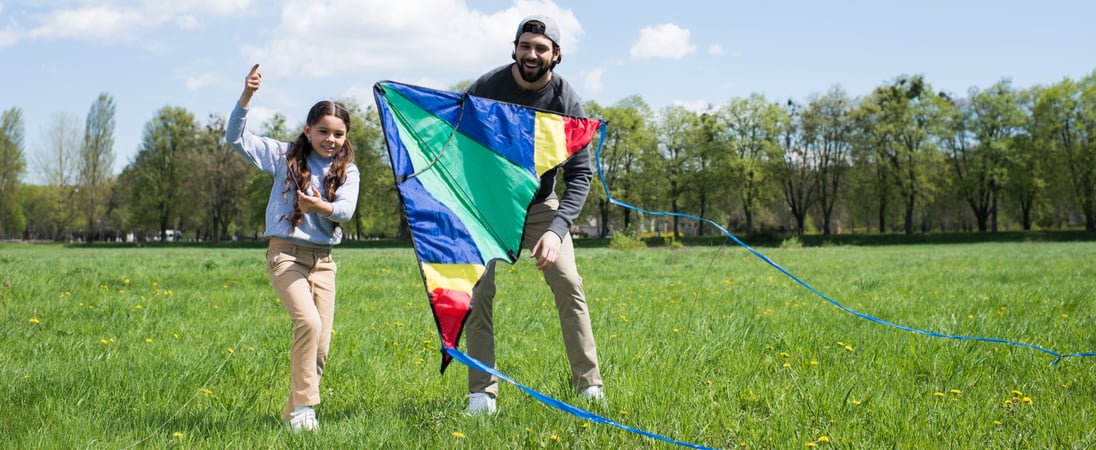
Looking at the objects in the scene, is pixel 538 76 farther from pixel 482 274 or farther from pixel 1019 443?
pixel 1019 443

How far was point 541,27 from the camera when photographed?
385cm

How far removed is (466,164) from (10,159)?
69582 millimetres

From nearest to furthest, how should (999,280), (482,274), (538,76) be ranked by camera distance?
(482,274), (538,76), (999,280)

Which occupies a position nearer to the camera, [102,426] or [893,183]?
[102,426]

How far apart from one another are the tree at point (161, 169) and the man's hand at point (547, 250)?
209 feet

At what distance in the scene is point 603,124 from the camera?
163 inches

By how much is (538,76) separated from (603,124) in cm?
47

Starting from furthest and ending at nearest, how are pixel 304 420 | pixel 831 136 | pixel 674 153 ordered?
pixel 674 153
pixel 831 136
pixel 304 420

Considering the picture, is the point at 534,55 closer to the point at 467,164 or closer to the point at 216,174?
the point at 467,164

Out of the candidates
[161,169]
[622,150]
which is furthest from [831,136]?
[161,169]

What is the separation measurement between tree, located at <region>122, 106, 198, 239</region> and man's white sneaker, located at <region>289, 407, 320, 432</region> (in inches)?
2488

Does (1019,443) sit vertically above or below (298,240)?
below

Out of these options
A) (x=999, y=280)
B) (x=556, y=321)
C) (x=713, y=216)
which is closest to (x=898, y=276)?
(x=999, y=280)

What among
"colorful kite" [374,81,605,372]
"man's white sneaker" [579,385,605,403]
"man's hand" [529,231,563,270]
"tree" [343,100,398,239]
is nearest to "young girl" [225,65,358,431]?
"colorful kite" [374,81,605,372]
